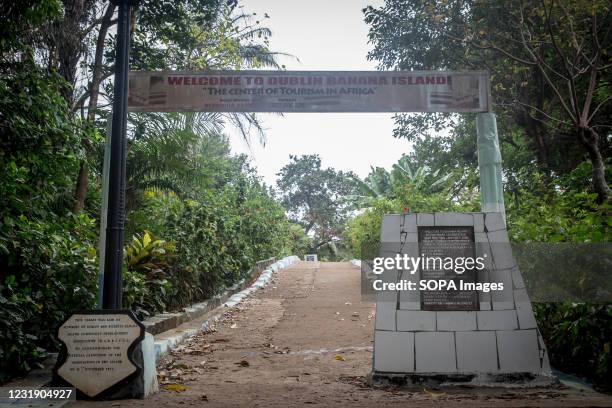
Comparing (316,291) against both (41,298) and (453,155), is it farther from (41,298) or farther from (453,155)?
(41,298)

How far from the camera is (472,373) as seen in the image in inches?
179

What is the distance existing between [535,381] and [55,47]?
756 cm

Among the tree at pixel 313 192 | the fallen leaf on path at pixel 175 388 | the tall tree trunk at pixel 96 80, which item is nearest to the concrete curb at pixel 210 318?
the fallen leaf on path at pixel 175 388

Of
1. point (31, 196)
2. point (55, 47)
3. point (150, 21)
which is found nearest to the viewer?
point (31, 196)

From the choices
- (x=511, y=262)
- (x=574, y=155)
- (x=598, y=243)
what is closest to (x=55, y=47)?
(x=511, y=262)

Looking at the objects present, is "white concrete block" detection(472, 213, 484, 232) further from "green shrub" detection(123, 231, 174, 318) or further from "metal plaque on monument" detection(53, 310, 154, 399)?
"green shrub" detection(123, 231, 174, 318)

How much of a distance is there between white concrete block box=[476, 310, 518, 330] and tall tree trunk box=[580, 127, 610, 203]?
7.21 ft

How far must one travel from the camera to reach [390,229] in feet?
16.2

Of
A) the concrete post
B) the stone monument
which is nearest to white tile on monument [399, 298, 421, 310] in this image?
the stone monument

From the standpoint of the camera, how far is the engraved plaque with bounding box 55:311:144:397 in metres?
4.17

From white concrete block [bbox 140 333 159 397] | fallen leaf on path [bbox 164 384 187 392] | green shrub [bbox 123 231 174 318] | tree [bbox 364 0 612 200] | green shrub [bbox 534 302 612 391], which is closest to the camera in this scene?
green shrub [bbox 534 302 612 391]

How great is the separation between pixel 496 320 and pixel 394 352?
97 cm

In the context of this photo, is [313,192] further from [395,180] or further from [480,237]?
[480,237]

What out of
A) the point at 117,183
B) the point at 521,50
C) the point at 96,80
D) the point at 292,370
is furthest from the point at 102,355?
the point at 521,50
